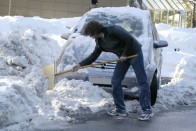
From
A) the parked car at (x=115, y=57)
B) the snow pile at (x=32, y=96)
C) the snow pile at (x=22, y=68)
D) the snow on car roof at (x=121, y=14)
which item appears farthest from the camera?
the snow on car roof at (x=121, y=14)

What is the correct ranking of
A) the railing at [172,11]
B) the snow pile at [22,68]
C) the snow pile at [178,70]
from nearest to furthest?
the snow pile at [22,68] → the snow pile at [178,70] → the railing at [172,11]

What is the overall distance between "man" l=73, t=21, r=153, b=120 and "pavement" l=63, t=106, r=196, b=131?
19 centimetres

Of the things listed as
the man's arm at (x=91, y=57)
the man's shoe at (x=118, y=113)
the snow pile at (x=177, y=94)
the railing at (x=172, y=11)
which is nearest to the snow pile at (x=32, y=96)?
the man's shoe at (x=118, y=113)

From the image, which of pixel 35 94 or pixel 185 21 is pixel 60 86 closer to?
pixel 35 94

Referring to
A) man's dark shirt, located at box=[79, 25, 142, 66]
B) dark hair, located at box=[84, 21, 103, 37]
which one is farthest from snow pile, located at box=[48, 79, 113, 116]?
dark hair, located at box=[84, 21, 103, 37]

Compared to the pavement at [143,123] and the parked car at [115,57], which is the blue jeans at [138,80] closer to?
the pavement at [143,123]

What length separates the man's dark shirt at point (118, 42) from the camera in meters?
7.20

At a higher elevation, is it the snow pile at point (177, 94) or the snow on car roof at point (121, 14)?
the snow on car roof at point (121, 14)

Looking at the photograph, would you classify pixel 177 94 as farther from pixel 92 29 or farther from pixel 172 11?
pixel 172 11

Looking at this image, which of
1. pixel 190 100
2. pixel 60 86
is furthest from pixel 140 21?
pixel 60 86

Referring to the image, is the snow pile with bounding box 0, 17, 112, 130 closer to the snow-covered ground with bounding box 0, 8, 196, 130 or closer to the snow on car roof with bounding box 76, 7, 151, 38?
the snow-covered ground with bounding box 0, 8, 196, 130

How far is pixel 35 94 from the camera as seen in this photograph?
778cm

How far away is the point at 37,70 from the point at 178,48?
11.6 metres

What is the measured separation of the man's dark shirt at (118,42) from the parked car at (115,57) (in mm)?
1059
